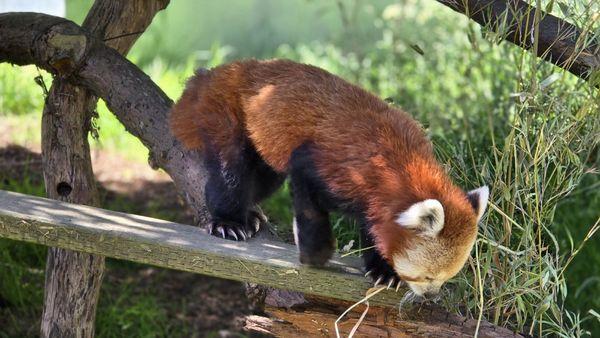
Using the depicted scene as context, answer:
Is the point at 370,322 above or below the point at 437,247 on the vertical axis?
below

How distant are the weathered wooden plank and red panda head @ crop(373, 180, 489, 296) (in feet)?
0.53

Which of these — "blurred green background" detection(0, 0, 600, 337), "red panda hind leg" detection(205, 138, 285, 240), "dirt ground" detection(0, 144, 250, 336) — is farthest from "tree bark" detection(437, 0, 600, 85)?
"dirt ground" detection(0, 144, 250, 336)

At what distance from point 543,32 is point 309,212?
1099 millimetres

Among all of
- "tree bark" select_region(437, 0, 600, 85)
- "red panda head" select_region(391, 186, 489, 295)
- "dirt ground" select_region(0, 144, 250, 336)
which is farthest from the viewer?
"dirt ground" select_region(0, 144, 250, 336)

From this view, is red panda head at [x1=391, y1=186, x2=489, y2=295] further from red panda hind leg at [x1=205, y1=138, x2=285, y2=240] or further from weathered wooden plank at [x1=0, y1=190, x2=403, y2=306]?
red panda hind leg at [x1=205, y1=138, x2=285, y2=240]

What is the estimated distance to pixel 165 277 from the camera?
199 inches

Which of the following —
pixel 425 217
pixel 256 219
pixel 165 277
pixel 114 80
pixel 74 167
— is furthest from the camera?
Result: pixel 165 277

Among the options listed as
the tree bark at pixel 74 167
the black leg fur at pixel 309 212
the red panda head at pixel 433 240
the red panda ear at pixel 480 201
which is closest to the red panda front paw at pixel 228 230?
the black leg fur at pixel 309 212

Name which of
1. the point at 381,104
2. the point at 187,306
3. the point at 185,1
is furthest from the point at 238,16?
the point at 381,104

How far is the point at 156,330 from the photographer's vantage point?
4.47 m

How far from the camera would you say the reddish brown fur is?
2.87 meters

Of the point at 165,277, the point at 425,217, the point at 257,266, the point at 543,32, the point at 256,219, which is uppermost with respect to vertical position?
the point at 543,32

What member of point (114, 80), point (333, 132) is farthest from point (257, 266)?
point (114, 80)

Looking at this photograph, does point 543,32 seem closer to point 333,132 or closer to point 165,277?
point 333,132
